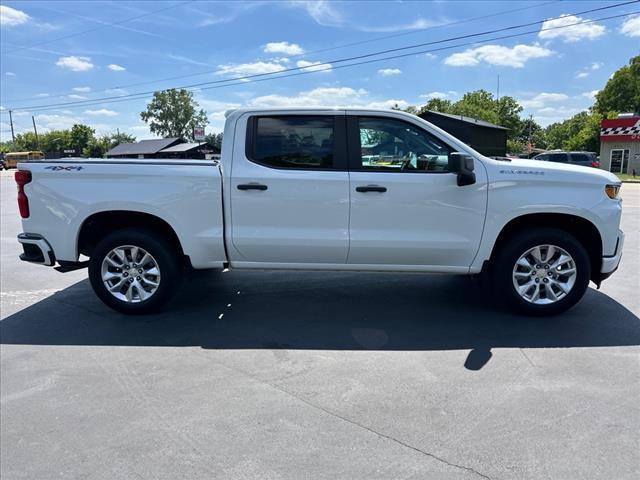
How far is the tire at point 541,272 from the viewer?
462 centimetres

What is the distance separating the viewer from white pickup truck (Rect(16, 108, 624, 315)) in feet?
15.0

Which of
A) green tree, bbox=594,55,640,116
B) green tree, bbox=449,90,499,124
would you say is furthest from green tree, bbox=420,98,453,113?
green tree, bbox=594,55,640,116

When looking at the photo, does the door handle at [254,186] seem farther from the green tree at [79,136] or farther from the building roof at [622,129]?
the green tree at [79,136]

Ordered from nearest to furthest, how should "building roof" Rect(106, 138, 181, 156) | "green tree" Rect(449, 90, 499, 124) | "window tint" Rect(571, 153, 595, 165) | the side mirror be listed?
the side mirror
"window tint" Rect(571, 153, 595, 165)
"building roof" Rect(106, 138, 181, 156)
"green tree" Rect(449, 90, 499, 124)

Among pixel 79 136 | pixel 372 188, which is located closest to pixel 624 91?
pixel 372 188

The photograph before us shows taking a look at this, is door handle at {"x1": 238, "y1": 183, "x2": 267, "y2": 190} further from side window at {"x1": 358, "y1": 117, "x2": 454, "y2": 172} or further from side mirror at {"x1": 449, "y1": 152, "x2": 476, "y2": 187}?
side mirror at {"x1": 449, "y1": 152, "x2": 476, "y2": 187}

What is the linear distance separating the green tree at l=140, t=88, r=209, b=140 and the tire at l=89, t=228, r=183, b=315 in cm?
9713

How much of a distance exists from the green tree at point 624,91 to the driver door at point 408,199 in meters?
62.8

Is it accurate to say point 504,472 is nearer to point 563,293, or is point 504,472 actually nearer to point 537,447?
point 537,447

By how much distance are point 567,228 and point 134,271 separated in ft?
14.4

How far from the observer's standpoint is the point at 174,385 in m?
3.54

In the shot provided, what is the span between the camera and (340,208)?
4625 mm

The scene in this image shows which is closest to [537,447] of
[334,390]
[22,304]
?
[334,390]

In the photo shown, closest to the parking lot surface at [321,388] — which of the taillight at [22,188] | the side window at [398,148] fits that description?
the taillight at [22,188]
